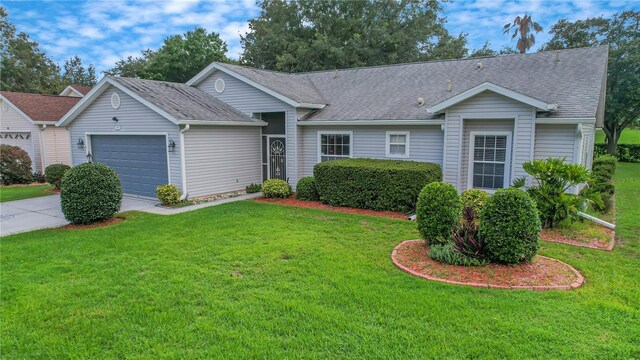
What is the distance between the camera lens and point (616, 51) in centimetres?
2400

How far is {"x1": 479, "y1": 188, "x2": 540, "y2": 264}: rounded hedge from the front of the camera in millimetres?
5742

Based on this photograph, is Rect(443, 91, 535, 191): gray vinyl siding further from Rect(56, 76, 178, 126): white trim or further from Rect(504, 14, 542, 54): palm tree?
Rect(504, 14, 542, 54): palm tree

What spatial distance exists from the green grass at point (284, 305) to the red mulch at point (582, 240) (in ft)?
0.82

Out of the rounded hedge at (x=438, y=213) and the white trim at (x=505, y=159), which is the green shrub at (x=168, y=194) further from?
the white trim at (x=505, y=159)

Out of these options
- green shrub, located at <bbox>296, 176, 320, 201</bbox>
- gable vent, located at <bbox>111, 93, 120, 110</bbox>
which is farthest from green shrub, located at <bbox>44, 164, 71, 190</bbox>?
green shrub, located at <bbox>296, 176, 320, 201</bbox>

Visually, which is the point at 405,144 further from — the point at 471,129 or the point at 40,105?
the point at 40,105

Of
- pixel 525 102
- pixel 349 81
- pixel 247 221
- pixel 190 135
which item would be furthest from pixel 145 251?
pixel 349 81

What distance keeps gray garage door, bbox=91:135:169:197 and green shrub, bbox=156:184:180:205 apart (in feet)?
2.34

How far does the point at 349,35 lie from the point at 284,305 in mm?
26479

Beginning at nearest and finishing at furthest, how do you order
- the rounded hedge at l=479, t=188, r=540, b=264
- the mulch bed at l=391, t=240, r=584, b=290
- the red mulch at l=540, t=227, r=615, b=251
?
the mulch bed at l=391, t=240, r=584, b=290 < the rounded hedge at l=479, t=188, r=540, b=264 < the red mulch at l=540, t=227, r=615, b=251

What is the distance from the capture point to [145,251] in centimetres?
706

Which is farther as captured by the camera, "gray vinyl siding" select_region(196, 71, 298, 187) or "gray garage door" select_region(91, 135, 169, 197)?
"gray vinyl siding" select_region(196, 71, 298, 187)

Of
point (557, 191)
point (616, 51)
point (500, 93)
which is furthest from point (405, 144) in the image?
point (616, 51)

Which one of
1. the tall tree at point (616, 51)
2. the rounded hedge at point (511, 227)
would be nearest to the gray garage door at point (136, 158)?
the rounded hedge at point (511, 227)
